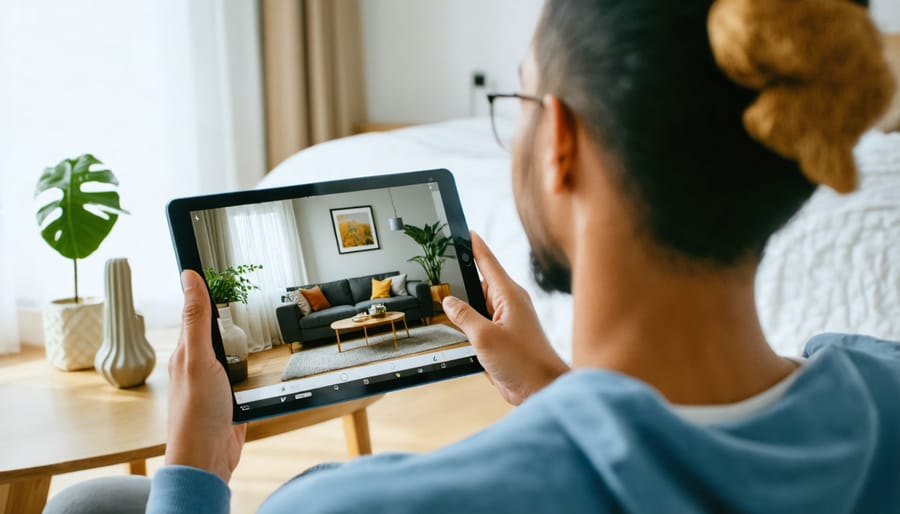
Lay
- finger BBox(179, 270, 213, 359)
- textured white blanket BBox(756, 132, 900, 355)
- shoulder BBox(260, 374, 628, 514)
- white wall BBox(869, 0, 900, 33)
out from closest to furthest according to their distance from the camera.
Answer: shoulder BBox(260, 374, 628, 514) < finger BBox(179, 270, 213, 359) < textured white blanket BBox(756, 132, 900, 355) < white wall BBox(869, 0, 900, 33)

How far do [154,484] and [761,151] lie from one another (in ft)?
1.74

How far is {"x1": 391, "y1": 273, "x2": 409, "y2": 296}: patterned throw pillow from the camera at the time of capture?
1.02m

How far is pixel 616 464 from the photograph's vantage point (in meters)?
0.40

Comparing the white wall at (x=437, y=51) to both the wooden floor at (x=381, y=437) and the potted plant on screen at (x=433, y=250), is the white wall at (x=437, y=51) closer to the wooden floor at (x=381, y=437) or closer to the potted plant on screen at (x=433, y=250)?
the wooden floor at (x=381, y=437)

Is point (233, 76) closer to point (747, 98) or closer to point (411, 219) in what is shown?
point (411, 219)

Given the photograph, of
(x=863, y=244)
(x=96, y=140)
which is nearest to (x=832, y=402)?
(x=863, y=244)

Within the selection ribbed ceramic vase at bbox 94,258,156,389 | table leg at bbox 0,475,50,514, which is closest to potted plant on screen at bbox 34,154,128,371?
ribbed ceramic vase at bbox 94,258,156,389

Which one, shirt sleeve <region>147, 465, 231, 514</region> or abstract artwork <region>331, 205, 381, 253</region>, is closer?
shirt sleeve <region>147, 465, 231, 514</region>

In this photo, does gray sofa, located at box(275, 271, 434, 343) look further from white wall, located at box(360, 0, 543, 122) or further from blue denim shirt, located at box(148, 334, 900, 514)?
white wall, located at box(360, 0, 543, 122)

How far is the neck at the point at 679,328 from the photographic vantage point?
0.51m

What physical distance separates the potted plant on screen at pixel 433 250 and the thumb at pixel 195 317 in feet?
0.88

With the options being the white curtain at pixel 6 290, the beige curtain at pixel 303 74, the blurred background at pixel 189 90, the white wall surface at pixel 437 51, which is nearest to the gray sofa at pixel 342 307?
the blurred background at pixel 189 90

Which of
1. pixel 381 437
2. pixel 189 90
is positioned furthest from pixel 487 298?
pixel 189 90

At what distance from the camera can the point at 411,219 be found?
1044mm
